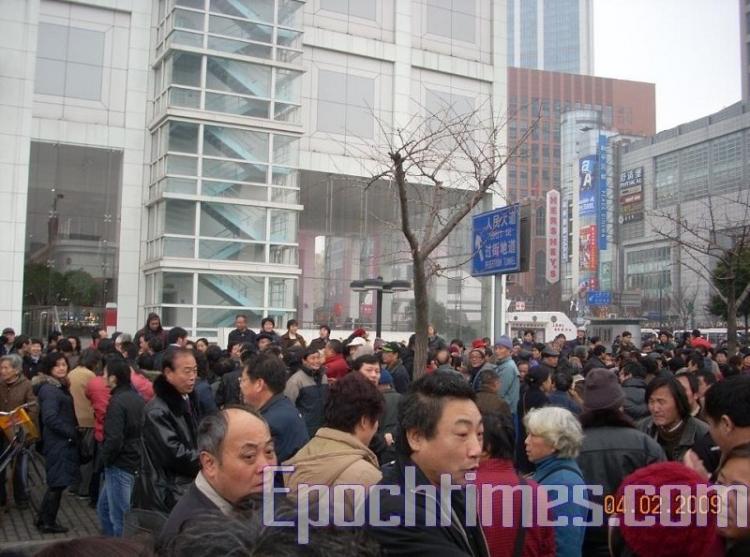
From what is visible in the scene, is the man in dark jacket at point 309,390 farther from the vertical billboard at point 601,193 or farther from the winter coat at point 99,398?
the vertical billboard at point 601,193

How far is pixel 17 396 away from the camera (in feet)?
25.6

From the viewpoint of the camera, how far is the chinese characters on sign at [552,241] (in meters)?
60.5

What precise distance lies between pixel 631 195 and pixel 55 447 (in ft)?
271

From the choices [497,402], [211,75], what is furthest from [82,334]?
[497,402]

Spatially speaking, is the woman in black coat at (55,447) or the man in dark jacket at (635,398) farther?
the woman in black coat at (55,447)

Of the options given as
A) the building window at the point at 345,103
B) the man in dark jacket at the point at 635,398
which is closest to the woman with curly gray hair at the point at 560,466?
the man in dark jacket at the point at 635,398

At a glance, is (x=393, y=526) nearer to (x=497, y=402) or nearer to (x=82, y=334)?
(x=497, y=402)

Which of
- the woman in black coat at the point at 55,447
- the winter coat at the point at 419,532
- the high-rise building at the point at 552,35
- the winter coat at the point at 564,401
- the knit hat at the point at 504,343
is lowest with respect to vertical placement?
the woman in black coat at the point at 55,447

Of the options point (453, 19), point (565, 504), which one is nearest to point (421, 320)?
point (565, 504)

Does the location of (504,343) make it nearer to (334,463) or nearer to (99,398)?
(99,398)

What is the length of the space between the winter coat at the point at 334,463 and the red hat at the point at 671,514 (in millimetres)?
1077

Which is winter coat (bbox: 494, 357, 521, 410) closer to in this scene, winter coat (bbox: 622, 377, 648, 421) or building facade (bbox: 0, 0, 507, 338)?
winter coat (bbox: 622, 377, 648, 421)

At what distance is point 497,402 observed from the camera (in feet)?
20.3

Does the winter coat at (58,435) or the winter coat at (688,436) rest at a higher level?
the winter coat at (688,436)
